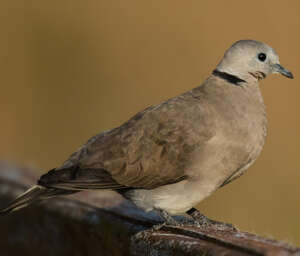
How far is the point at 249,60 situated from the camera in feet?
13.1

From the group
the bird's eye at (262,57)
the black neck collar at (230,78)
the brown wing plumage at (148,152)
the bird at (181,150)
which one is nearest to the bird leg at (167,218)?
the bird at (181,150)

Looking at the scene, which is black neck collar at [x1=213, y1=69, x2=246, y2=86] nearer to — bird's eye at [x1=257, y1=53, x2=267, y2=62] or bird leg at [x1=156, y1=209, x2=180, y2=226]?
bird's eye at [x1=257, y1=53, x2=267, y2=62]

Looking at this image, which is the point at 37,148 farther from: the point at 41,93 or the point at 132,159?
the point at 132,159

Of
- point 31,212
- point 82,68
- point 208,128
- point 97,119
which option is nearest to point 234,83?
point 208,128

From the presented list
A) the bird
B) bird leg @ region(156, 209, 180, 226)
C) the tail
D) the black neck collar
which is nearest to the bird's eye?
the bird

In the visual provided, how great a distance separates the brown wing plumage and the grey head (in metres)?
0.28

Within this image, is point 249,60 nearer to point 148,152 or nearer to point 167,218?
point 148,152

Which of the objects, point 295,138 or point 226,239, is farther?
point 295,138

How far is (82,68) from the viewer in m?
7.08

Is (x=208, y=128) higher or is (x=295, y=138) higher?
(x=208, y=128)

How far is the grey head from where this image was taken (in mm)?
4012

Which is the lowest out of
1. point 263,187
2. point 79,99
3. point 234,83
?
point 263,187

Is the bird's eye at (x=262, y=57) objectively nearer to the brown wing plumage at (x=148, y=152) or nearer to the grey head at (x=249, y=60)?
the grey head at (x=249, y=60)

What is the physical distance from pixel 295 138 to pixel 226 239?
2.81m
